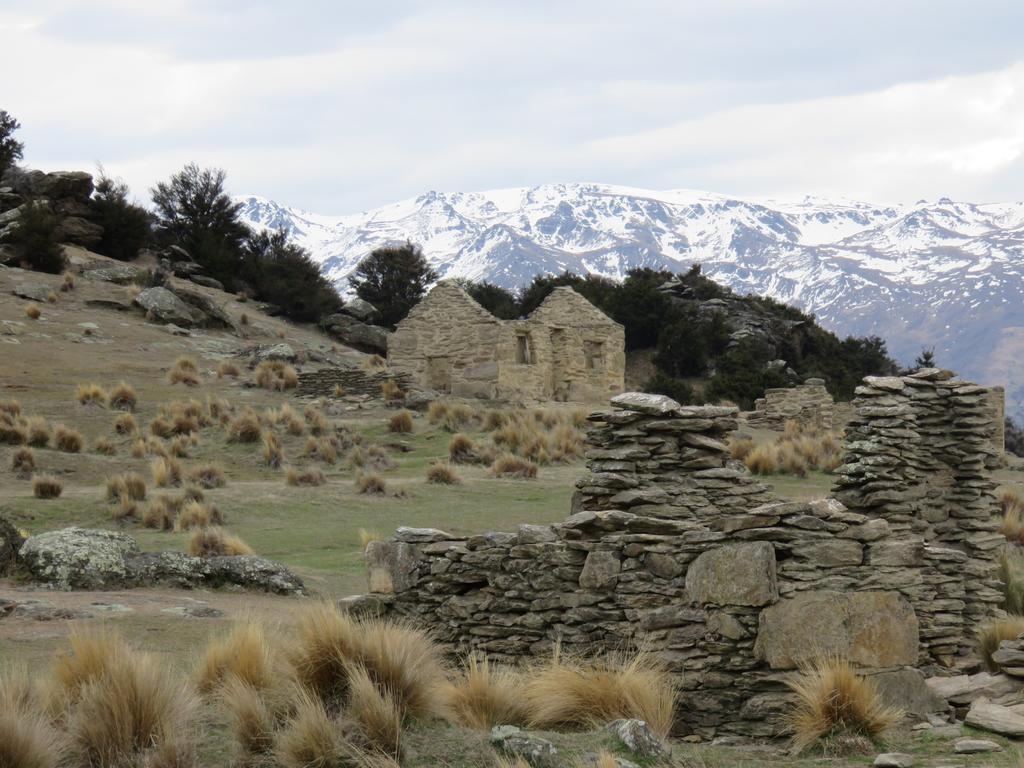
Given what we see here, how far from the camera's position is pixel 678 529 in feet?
29.9

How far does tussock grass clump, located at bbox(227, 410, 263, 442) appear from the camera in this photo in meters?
24.0

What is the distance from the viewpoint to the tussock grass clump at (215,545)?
14844 mm

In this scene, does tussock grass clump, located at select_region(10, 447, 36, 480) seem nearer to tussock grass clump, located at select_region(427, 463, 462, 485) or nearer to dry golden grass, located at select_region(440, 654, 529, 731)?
tussock grass clump, located at select_region(427, 463, 462, 485)

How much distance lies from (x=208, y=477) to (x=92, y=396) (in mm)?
7268

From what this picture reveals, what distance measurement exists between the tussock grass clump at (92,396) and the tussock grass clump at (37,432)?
3367 millimetres

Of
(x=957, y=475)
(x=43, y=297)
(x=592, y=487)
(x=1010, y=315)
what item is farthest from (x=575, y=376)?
(x=1010, y=315)

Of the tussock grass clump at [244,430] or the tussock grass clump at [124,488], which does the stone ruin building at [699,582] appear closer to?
the tussock grass clump at [124,488]

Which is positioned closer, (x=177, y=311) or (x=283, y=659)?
(x=283, y=659)

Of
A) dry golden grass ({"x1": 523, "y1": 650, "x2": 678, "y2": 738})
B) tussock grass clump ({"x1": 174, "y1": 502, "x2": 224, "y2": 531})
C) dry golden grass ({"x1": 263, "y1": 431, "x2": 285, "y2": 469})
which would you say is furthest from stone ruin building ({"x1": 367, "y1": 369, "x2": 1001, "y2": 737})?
dry golden grass ({"x1": 263, "y1": 431, "x2": 285, "y2": 469})

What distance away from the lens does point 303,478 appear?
2072cm

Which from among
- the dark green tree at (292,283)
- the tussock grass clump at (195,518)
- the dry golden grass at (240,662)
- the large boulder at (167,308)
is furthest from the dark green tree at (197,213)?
the dry golden grass at (240,662)

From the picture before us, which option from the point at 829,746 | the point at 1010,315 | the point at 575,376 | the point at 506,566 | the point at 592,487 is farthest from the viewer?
the point at 1010,315

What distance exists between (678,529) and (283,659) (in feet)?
10.5

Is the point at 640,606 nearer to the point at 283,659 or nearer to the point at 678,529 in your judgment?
the point at 678,529
